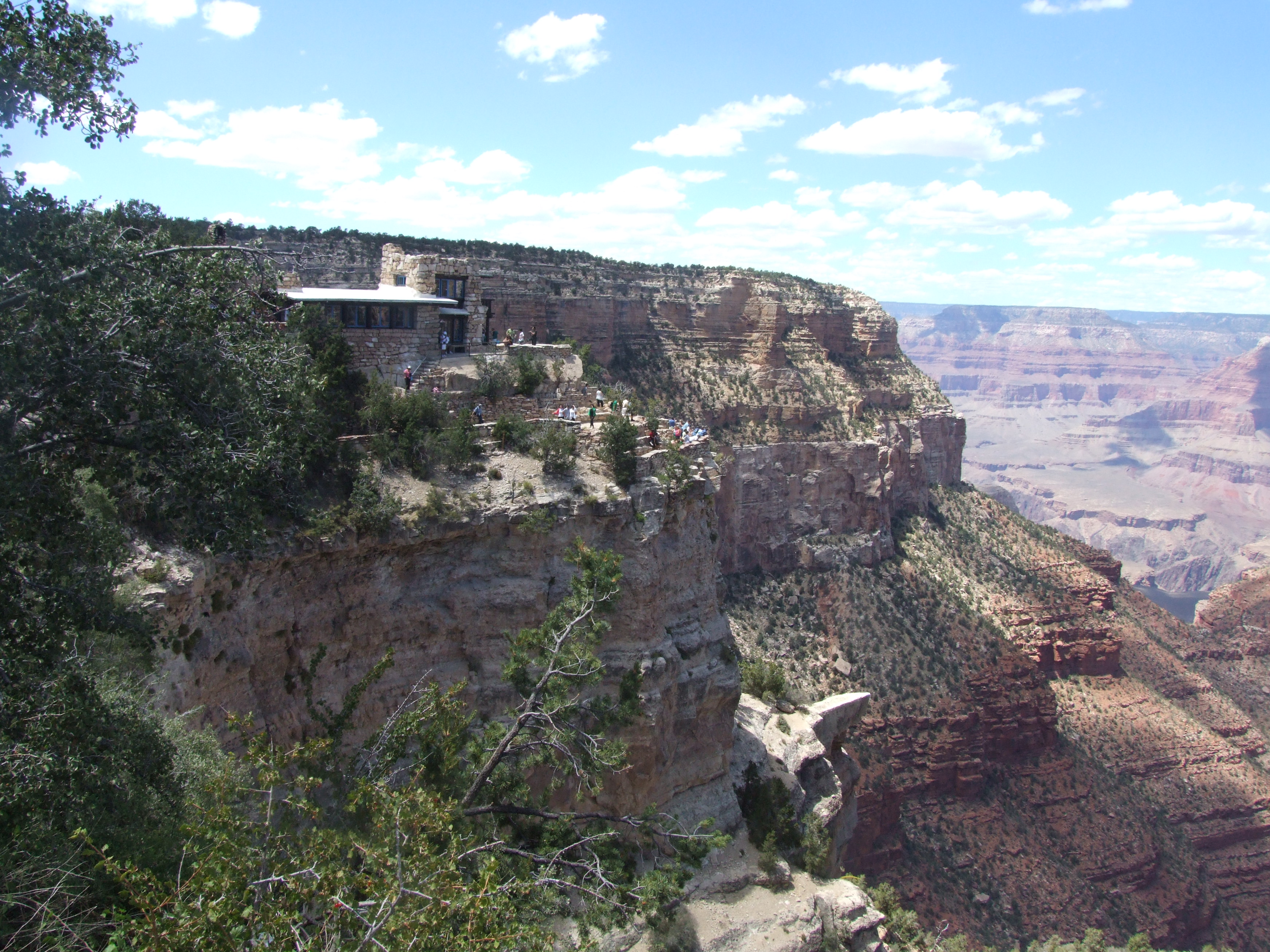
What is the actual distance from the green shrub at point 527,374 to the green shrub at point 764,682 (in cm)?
1277

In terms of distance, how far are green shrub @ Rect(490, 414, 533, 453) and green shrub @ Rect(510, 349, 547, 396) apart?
336 centimetres

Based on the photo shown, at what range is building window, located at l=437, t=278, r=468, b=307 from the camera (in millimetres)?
25656

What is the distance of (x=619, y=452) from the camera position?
2022 centimetres

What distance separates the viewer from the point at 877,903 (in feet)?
93.9

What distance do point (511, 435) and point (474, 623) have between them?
14.4ft

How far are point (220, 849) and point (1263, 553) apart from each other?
206 m

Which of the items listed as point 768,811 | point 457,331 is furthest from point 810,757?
point 457,331

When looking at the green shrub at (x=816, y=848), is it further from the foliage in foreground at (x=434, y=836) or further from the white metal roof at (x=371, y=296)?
the white metal roof at (x=371, y=296)

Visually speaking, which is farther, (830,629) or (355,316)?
(830,629)

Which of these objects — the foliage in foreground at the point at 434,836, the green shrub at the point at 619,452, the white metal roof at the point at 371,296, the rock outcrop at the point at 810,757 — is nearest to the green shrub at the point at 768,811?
the rock outcrop at the point at 810,757

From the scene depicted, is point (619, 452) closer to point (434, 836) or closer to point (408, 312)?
point (408, 312)

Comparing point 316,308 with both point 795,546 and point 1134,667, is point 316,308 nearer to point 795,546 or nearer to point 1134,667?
point 795,546

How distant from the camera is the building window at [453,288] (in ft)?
84.2

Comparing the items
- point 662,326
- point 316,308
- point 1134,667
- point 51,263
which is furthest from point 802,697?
point 1134,667
